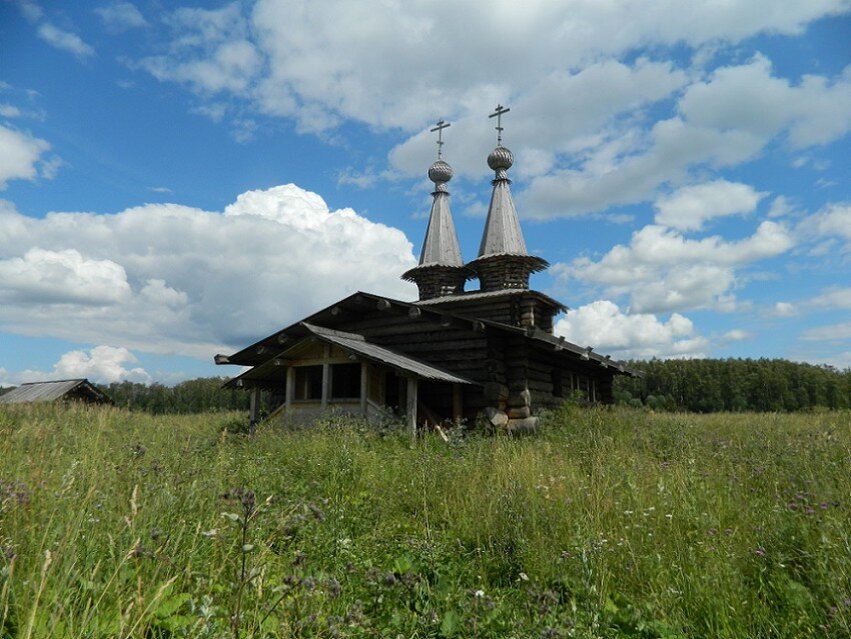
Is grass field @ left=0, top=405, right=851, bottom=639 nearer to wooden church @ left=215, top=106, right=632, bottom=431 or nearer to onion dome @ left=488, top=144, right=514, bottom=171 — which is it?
wooden church @ left=215, top=106, right=632, bottom=431

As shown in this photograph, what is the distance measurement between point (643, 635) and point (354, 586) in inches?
80.0

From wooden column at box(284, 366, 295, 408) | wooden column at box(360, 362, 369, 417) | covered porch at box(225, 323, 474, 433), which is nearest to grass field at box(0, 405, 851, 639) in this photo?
covered porch at box(225, 323, 474, 433)

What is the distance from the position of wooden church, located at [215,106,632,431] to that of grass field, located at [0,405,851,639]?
633 centimetres

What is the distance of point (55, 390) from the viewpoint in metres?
29.1

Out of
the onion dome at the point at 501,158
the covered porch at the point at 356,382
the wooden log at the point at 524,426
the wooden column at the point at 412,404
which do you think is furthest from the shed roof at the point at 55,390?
the wooden log at the point at 524,426

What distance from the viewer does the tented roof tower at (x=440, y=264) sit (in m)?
22.2

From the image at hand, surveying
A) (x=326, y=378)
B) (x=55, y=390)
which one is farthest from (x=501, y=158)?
(x=55, y=390)

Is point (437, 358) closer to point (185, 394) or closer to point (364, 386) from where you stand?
point (364, 386)

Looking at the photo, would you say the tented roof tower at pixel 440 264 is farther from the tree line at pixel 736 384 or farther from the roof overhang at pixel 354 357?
the tree line at pixel 736 384

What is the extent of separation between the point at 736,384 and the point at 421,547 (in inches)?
2488

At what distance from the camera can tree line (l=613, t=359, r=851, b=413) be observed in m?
53.9

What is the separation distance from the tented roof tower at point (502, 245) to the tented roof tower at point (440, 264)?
3.20 feet

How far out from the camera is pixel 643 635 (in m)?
3.52

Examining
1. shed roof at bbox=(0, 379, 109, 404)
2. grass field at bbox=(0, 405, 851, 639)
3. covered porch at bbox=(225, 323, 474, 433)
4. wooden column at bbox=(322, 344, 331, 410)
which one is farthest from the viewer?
shed roof at bbox=(0, 379, 109, 404)
